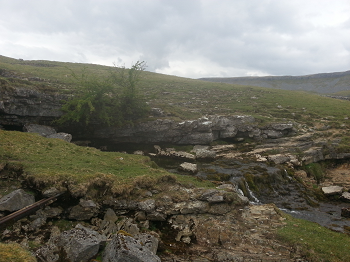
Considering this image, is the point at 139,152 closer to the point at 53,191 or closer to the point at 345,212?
the point at 53,191

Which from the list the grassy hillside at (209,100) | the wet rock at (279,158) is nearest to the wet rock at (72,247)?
the wet rock at (279,158)

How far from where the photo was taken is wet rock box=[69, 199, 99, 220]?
46.6ft

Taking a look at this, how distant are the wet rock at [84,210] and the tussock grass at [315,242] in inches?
498

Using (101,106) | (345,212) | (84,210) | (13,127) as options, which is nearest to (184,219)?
(84,210)

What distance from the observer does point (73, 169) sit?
58.8 ft

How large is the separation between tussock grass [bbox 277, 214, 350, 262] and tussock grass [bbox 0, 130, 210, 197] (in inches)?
340

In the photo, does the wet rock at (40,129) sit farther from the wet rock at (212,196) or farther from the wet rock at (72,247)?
the wet rock at (212,196)

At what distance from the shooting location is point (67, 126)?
124 feet

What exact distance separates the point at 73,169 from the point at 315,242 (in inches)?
726

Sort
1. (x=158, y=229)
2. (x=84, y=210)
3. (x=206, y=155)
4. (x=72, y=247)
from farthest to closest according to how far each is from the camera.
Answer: (x=206, y=155), (x=158, y=229), (x=84, y=210), (x=72, y=247)

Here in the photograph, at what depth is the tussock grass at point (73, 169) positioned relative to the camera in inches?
614

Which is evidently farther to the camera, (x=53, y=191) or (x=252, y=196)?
(x=252, y=196)

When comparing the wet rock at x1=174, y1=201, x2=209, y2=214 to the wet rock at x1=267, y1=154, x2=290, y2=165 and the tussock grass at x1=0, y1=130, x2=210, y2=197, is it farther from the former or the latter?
the wet rock at x1=267, y1=154, x2=290, y2=165

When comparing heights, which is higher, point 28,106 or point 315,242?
point 28,106
